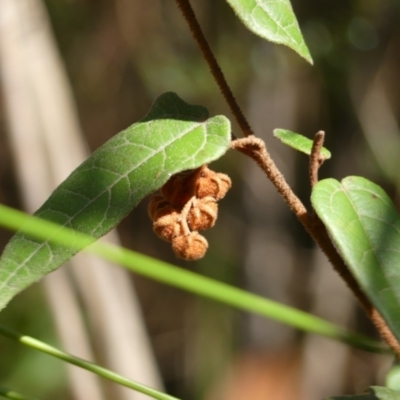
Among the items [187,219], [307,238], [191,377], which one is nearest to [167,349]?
[191,377]

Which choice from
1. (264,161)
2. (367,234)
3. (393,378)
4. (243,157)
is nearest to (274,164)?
(264,161)

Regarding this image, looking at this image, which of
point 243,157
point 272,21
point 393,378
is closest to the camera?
point 272,21

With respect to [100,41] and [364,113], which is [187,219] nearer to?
[364,113]

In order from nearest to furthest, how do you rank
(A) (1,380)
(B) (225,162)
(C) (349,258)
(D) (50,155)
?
(C) (349,258)
(D) (50,155)
(A) (1,380)
(B) (225,162)

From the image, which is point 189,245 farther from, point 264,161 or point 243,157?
point 243,157

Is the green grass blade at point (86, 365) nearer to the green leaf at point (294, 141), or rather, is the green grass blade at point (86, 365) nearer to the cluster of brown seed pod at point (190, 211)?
the cluster of brown seed pod at point (190, 211)

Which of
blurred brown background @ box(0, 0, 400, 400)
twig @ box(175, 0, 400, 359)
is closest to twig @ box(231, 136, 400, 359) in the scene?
twig @ box(175, 0, 400, 359)

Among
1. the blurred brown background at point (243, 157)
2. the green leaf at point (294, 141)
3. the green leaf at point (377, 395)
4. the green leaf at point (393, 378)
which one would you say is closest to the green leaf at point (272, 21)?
the green leaf at point (294, 141)
